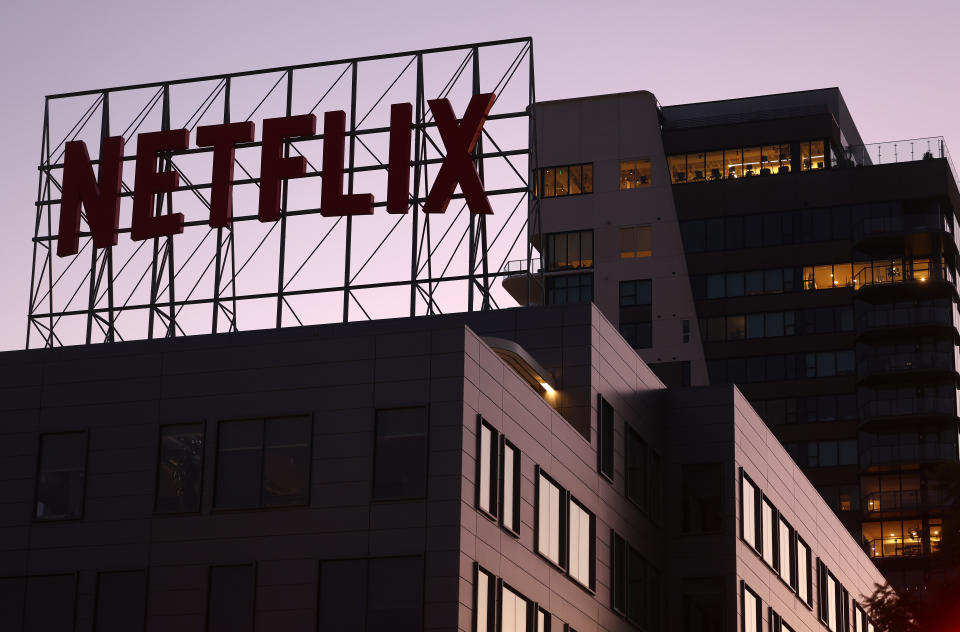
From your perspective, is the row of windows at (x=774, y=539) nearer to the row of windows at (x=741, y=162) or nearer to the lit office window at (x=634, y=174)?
the lit office window at (x=634, y=174)

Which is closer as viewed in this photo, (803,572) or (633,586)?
(633,586)

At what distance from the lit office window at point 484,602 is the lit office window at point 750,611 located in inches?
862

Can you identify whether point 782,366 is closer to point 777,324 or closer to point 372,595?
point 777,324

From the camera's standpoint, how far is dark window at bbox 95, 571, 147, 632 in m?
53.4

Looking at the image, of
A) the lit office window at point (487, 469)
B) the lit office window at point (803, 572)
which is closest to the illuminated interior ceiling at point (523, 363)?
the lit office window at point (487, 469)

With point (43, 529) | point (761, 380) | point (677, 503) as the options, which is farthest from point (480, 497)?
point (761, 380)

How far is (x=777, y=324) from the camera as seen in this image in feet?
506

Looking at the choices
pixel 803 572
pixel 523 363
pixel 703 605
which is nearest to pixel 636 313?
pixel 803 572

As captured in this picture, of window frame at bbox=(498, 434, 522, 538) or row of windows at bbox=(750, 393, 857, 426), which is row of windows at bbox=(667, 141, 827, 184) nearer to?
row of windows at bbox=(750, 393, 857, 426)

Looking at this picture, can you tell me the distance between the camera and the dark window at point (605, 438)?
66.5 m

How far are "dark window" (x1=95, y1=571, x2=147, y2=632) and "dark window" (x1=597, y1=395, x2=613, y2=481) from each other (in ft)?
66.2

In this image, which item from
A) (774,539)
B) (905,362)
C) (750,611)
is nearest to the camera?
(750,611)

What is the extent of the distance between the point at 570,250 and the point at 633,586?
89.7m

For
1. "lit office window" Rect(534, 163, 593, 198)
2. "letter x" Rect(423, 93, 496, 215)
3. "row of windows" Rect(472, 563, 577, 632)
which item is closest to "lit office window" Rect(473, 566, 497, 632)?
"row of windows" Rect(472, 563, 577, 632)
